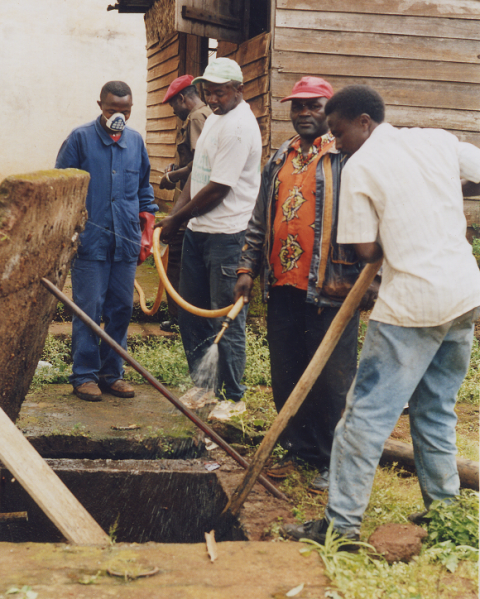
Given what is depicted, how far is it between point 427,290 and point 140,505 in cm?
261

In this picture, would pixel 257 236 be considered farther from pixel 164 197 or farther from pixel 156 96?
pixel 156 96

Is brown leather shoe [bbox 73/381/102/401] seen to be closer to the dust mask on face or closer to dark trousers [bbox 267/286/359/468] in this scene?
dark trousers [bbox 267/286/359/468]

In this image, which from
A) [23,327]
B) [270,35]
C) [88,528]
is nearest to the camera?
[88,528]

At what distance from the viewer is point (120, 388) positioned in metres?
4.91

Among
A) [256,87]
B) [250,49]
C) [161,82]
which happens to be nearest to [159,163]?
[161,82]

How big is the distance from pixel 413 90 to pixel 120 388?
13.2ft

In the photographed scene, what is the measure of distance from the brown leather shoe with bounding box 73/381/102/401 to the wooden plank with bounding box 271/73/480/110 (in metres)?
3.22

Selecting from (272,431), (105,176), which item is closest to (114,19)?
(105,176)

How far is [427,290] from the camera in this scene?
2518mm

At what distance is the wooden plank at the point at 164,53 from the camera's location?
9812 mm

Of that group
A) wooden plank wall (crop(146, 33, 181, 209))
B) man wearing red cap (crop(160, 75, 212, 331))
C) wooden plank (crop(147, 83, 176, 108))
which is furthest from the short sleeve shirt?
wooden plank (crop(147, 83, 176, 108))

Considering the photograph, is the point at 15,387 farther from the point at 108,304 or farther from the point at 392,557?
the point at 392,557

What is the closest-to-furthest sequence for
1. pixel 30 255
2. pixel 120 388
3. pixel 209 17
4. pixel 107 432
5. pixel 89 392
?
pixel 30 255
pixel 107 432
pixel 89 392
pixel 120 388
pixel 209 17

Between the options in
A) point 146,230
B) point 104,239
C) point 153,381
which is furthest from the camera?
point 146,230
